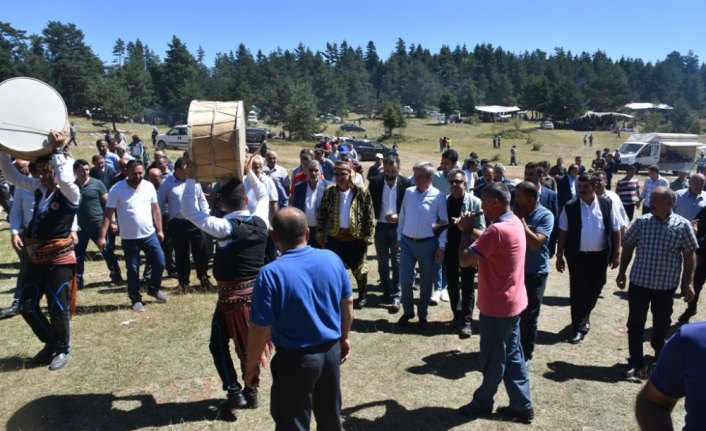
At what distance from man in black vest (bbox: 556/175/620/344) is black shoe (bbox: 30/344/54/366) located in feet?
19.2

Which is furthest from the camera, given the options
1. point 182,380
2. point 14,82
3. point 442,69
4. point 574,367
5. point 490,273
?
point 442,69

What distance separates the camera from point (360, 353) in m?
5.89

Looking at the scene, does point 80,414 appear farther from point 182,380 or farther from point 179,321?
point 179,321

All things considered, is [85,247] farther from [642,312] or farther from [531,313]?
[642,312]

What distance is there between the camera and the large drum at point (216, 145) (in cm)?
403

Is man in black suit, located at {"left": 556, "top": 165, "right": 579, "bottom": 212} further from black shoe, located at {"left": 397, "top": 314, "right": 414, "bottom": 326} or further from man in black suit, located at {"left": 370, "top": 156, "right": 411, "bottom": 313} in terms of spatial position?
black shoe, located at {"left": 397, "top": 314, "right": 414, "bottom": 326}

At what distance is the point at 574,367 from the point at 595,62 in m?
142

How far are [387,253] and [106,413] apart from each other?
14.0ft

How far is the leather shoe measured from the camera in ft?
20.9

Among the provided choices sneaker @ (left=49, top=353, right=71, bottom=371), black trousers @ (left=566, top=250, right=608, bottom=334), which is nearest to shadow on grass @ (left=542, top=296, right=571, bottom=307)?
black trousers @ (left=566, top=250, right=608, bottom=334)

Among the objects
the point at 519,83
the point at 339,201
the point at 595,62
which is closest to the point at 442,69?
the point at 519,83

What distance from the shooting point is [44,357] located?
18.0 ft

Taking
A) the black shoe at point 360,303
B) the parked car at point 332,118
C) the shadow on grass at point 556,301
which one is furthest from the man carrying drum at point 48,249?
the parked car at point 332,118

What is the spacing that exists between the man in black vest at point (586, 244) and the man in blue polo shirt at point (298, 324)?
4.14m
